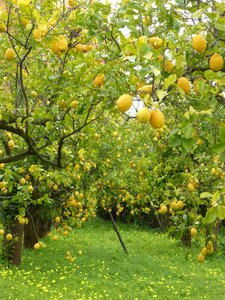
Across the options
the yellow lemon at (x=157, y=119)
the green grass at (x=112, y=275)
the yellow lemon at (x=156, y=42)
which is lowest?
the green grass at (x=112, y=275)

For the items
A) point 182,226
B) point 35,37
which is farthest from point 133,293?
point 35,37

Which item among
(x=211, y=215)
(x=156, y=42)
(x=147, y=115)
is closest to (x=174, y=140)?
(x=147, y=115)

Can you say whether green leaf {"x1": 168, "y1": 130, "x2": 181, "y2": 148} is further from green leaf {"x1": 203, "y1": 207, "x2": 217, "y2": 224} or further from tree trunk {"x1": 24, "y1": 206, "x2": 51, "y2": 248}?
tree trunk {"x1": 24, "y1": 206, "x2": 51, "y2": 248}

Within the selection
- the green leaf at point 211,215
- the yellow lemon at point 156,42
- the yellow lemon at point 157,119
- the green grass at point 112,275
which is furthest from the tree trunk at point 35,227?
the yellow lemon at point 157,119

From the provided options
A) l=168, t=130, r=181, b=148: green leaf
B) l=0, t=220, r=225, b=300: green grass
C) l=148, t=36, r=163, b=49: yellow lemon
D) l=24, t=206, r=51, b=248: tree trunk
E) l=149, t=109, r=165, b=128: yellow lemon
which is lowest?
l=0, t=220, r=225, b=300: green grass

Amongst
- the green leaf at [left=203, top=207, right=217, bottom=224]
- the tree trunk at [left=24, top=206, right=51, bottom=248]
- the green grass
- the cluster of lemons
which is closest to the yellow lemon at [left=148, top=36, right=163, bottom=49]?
the cluster of lemons

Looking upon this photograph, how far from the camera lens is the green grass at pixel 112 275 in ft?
25.8

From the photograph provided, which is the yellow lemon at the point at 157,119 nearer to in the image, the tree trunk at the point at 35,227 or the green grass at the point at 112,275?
the green grass at the point at 112,275

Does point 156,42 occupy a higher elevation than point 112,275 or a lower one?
higher

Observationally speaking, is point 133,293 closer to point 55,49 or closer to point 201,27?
point 55,49

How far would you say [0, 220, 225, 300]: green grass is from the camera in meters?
7.87

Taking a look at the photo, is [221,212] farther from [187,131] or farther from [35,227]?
[35,227]

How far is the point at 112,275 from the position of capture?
9570 millimetres

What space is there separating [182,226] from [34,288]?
17.1ft
